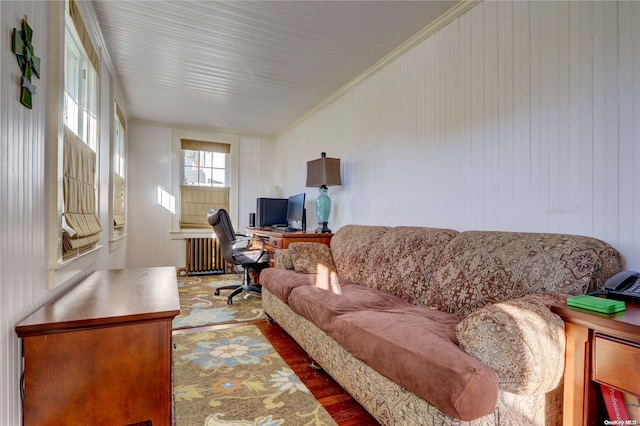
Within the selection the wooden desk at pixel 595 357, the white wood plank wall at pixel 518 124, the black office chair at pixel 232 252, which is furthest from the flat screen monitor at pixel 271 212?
the wooden desk at pixel 595 357

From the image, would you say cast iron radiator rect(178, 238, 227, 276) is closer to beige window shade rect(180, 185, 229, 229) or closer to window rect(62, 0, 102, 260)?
beige window shade rect(180, 185, 229, 229)

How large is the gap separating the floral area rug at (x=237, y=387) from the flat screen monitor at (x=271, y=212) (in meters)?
2.41

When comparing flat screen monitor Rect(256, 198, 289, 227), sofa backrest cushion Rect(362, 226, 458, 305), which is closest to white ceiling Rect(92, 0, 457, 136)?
flat screen monitor Rect(256, 198, 289, 227)

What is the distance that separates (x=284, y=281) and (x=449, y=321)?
1319 millimetres

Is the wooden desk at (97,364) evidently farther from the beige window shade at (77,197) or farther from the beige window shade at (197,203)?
the beige window shade at (197,203)

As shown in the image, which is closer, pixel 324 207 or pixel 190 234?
pixel 324 207

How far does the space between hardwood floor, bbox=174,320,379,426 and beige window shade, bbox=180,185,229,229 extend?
3.13 meters

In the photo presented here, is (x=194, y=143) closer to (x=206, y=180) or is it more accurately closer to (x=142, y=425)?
(x=206, y=180)

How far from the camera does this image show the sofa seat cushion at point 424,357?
1065 mm

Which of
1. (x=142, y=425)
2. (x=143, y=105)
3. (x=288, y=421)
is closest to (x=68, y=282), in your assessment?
(x=142, y=425)

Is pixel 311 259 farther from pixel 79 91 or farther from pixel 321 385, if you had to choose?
pixel 79 91

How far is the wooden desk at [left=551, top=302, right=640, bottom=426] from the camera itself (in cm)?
97

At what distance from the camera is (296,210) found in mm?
4547

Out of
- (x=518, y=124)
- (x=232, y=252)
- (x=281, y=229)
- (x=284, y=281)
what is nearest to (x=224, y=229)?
(x=232, y=252)
